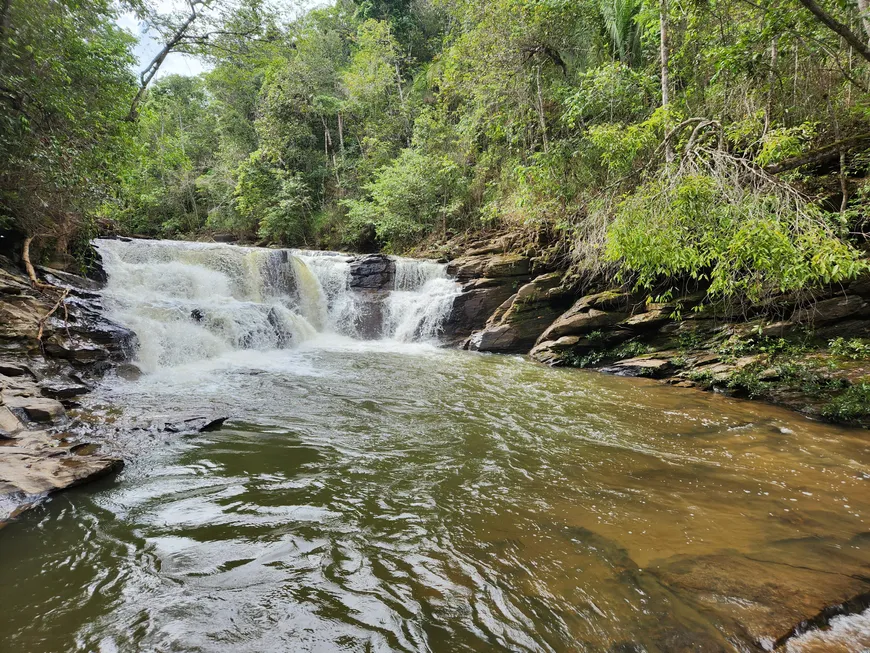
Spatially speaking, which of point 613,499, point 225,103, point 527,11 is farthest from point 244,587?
point 225,103

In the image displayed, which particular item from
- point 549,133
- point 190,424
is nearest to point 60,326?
point 190,424

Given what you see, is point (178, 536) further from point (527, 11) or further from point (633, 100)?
point (527, 11)

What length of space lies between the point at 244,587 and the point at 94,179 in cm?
926

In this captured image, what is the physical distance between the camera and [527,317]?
1175 cm

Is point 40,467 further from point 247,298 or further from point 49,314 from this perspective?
point 247,298

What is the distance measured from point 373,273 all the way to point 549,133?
26.2 feet

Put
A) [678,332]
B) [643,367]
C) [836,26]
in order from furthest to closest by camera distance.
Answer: [678,332], [643,367], [836,26]

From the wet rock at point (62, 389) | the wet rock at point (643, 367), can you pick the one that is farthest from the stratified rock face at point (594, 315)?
the wet rock at point (62, 389)

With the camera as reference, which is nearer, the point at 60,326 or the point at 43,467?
the point at 43,467

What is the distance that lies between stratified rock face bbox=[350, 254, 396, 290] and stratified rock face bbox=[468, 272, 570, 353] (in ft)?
14.6

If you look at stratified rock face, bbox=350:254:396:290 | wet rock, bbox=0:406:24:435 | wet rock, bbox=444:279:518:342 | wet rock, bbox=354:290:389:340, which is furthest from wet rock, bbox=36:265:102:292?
wet rock, bbox=444:279:518:342

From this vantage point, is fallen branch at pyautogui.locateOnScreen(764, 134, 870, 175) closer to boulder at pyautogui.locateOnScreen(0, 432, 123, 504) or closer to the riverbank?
the riverbank

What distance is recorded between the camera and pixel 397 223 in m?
17.2

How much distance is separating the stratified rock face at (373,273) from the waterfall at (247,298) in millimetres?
149
